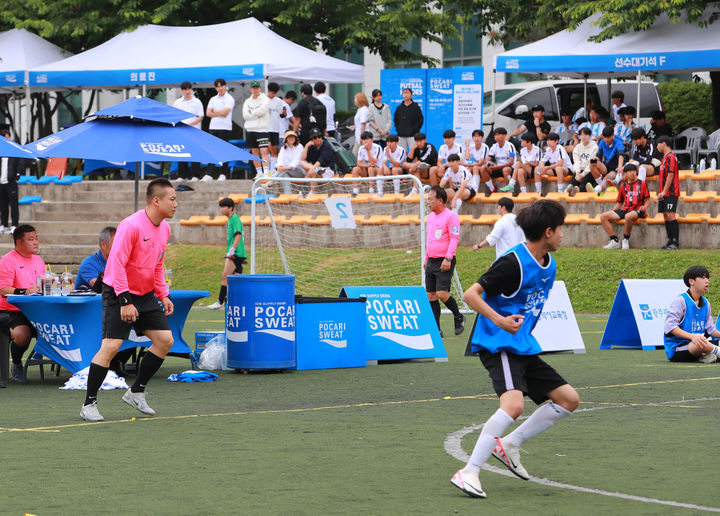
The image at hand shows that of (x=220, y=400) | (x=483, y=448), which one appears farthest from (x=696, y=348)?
(x=483, y=448)

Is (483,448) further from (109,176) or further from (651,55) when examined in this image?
(109,176)

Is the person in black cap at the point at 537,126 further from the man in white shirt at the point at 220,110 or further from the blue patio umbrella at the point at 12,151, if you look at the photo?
the blue patio umbrella at the point at 12,151

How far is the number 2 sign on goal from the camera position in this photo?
19.5m

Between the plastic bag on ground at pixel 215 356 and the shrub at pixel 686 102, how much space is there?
23413 millimetres

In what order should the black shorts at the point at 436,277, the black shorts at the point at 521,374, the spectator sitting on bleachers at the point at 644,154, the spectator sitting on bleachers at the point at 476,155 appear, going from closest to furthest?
the black shorts at the point at 521,374
the black shorts at the point at 436,277
the spectator sitting on bleachers at the point at 644,154
the spectator sitting on bleachers at the point at 476,155

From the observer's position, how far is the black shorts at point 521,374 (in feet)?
22.4

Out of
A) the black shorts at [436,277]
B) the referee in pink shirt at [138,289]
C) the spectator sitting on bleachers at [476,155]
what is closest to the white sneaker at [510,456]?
the referee in pink shirt at [138,289]

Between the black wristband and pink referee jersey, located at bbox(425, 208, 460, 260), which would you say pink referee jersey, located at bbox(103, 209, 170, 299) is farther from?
pink referee jersey, located at bbox(425, 208, 460, 260)

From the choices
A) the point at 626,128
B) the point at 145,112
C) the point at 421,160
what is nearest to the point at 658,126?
the point at 626,128

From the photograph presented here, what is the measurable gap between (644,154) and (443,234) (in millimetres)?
9159

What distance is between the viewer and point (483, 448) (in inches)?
262

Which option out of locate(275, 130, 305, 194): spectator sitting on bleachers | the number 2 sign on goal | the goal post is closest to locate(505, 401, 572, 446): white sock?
the number 2 sign on goal

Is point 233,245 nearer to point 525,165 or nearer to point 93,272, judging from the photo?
point 525,165

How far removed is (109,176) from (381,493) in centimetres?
2732
